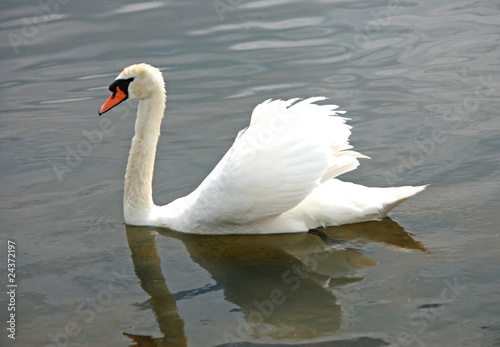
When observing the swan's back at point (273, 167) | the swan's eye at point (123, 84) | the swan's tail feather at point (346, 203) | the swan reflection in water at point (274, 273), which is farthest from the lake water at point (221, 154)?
the swan's eye at point (123, 84)

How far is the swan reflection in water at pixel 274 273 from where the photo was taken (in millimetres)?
5055

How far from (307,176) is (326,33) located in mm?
6424

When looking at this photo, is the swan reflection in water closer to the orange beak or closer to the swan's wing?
the swan's wing

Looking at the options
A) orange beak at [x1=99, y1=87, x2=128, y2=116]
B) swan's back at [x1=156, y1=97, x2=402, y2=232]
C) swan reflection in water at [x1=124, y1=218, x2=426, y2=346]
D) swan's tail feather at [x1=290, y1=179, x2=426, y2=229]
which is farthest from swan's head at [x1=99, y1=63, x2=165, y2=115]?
swan's tail feather at [x1=290, y1=179, x2=426, y2=229]

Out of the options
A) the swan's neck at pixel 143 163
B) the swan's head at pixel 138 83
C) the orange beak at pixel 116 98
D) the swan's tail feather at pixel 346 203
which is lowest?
the swan's tail feather at pixel 346 203

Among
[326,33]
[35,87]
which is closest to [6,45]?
[35,87]

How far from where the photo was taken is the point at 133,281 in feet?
19.6

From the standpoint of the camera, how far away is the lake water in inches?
205

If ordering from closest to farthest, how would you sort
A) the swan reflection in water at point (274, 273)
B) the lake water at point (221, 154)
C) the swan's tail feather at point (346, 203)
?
the swan reflection in water at point (274, 273) < the lake water at point (221, 154) < the swan's tail feather at point (346, 203)

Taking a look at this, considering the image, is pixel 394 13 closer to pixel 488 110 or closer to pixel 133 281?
pixel 488 110

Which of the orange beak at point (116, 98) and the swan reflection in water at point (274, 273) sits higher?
the orange beak at point (116, 98)

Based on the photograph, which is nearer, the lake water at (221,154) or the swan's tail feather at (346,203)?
the lake water at (221,154)

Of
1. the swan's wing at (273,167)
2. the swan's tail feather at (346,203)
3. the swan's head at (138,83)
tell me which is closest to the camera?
the swan's wing at (273,167)

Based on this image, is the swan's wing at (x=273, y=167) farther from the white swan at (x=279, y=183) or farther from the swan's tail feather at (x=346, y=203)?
the swan's tail feather at (x=346, y=203)
